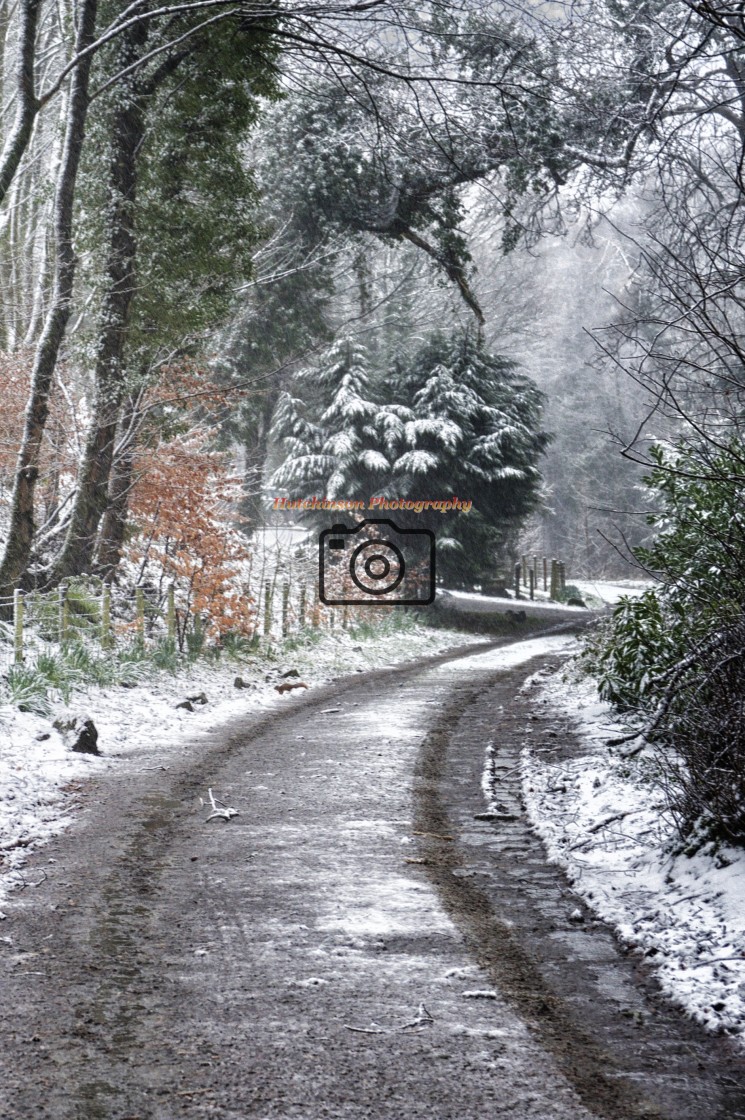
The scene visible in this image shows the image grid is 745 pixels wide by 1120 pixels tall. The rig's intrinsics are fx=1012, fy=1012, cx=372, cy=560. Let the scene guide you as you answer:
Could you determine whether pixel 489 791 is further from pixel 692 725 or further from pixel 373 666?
pixel 373 666

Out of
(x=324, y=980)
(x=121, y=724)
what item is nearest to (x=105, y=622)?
(x=121, y=724)

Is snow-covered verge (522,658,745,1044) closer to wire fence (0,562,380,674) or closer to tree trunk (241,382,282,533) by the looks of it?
wire fence (0,562,380,674)

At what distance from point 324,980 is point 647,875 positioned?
2.18m

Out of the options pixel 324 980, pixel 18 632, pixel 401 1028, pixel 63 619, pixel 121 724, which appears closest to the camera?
pixel 401 1028

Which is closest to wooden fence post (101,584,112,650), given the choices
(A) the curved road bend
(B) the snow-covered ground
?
(A) the curved road bend

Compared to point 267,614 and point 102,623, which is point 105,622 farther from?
point 267,614

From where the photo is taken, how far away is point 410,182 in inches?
800

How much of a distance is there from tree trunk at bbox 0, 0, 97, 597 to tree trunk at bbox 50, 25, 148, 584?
1.08 metres

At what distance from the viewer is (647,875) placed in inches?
214

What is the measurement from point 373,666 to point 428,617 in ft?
26.5

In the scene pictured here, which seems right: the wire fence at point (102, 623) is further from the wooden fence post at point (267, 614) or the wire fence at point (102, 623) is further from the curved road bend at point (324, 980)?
the curved road bend at point (324, 980)

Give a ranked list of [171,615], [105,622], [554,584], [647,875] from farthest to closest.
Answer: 1. [554,584]
2. [171,615]
3. [105,622]
4. [647,875]

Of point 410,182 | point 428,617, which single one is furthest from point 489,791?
point 428,617

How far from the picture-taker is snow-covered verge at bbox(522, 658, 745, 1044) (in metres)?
4.14
